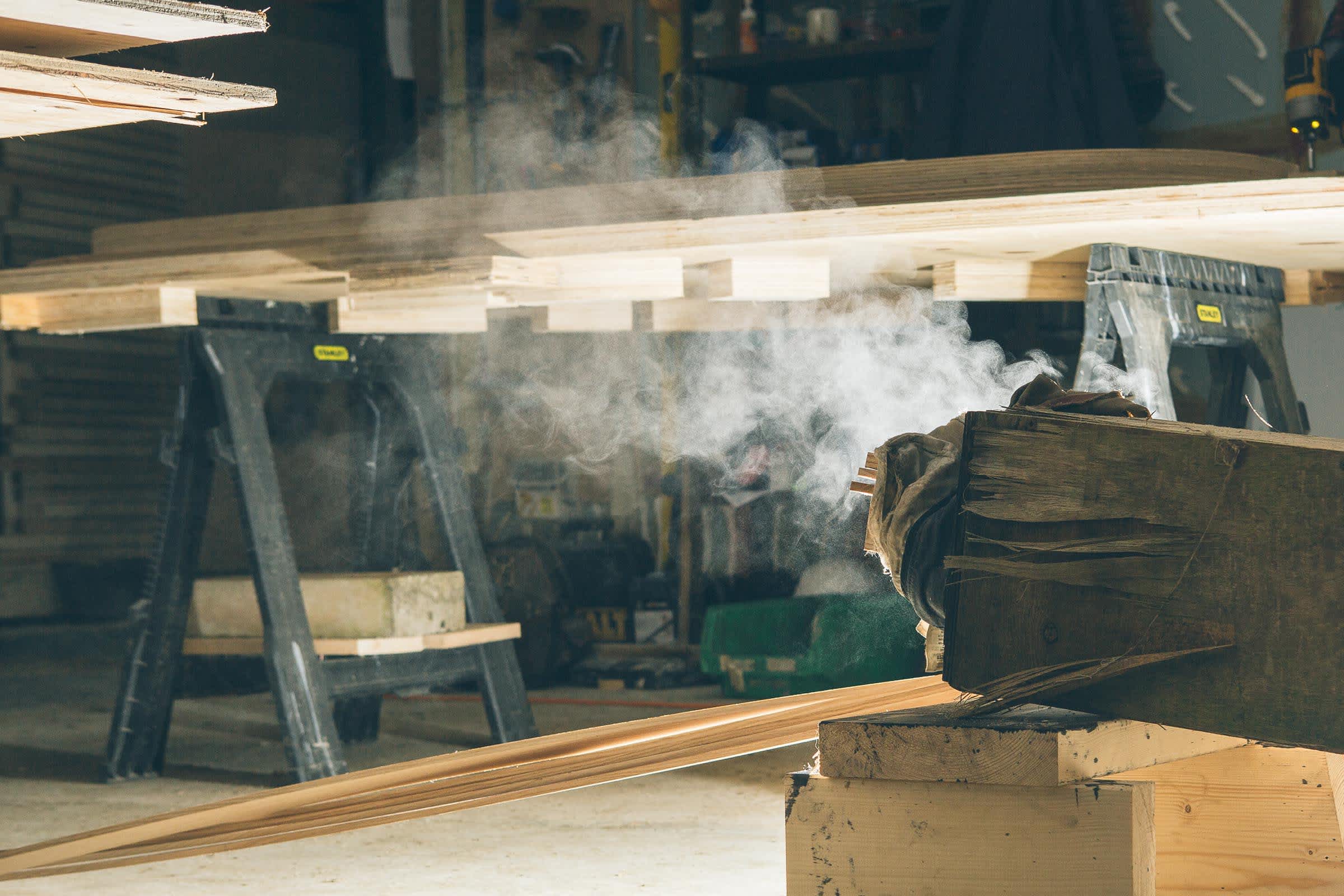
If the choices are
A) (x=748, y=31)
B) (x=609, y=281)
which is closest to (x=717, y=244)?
(x=609, y=281)

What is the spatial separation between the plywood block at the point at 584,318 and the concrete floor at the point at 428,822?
51.7 inches

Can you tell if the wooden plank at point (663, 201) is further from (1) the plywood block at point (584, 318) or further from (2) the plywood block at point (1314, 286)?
(2) the plywood block at point (1314, 286)

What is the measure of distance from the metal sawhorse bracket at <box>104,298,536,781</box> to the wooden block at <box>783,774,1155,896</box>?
8.17 ft

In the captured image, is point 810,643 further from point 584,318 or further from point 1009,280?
point 1009,280

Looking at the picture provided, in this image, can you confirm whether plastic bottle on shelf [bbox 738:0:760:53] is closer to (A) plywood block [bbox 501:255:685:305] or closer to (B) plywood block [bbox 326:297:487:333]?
(B) plywood block [bbox 326:297:487:333]

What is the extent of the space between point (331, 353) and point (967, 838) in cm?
303

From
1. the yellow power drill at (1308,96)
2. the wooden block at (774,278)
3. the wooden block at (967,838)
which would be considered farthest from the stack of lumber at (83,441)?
the wooden block at (967,838)

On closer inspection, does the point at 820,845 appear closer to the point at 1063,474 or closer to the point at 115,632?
the point at 1063,474

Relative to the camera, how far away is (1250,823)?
2189mm

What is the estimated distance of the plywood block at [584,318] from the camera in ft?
14.1

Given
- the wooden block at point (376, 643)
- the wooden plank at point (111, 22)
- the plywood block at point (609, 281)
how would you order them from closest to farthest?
the wooden plank at point (111, 22) < the plywood block at point (609, 281) < the wooden block at point (376, 643)

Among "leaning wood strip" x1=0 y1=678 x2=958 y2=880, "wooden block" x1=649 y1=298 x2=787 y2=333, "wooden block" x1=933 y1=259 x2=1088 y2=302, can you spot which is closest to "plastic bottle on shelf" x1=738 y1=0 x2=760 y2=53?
"wooden block" x1=649 y1=298 x2=787 y2=333

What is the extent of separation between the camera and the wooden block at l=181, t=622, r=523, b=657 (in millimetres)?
4105

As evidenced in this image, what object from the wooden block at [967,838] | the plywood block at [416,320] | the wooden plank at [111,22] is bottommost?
the wooden block at [967,838]
